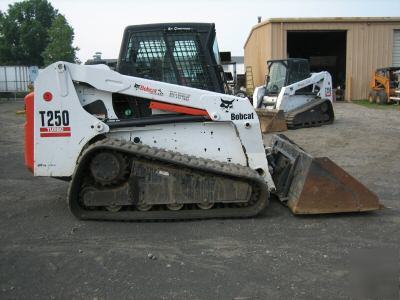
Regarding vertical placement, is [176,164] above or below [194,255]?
above

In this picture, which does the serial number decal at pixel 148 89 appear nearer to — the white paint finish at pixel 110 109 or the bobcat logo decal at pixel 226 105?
the white paint finish at pixel 110 109

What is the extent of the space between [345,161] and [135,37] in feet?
16.9

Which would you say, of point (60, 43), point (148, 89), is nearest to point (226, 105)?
point (148, 89)

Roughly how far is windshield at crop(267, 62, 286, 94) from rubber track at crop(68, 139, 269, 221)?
37.5ft

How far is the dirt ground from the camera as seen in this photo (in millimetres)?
3830

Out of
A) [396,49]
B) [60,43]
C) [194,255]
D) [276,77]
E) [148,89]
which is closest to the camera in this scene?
[194,255]

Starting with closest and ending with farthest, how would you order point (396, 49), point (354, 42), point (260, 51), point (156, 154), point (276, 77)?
point (156, 154), point (276, 77), point (354, 42), point (396, 49), point (260, 51)

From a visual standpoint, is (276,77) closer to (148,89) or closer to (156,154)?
(148,89)

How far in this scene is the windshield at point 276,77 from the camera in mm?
16698

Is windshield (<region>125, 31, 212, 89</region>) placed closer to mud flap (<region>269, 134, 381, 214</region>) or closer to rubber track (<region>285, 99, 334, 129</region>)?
mud flap (<region>269, 134, 381, 214</region>)

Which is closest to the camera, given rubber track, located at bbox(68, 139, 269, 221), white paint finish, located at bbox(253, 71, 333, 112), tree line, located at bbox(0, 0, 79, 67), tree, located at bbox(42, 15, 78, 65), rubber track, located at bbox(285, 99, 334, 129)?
rubber track, located at bbox(68, 139, 269, 221)

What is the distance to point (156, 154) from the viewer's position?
5418 millimetres

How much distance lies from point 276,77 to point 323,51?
23.1m

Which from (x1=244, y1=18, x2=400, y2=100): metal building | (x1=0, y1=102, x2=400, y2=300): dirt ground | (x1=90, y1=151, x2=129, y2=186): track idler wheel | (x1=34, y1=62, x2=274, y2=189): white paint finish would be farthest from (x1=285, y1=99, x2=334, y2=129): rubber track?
(x1=244, y1=18, x2=400, y2=100): metal building
